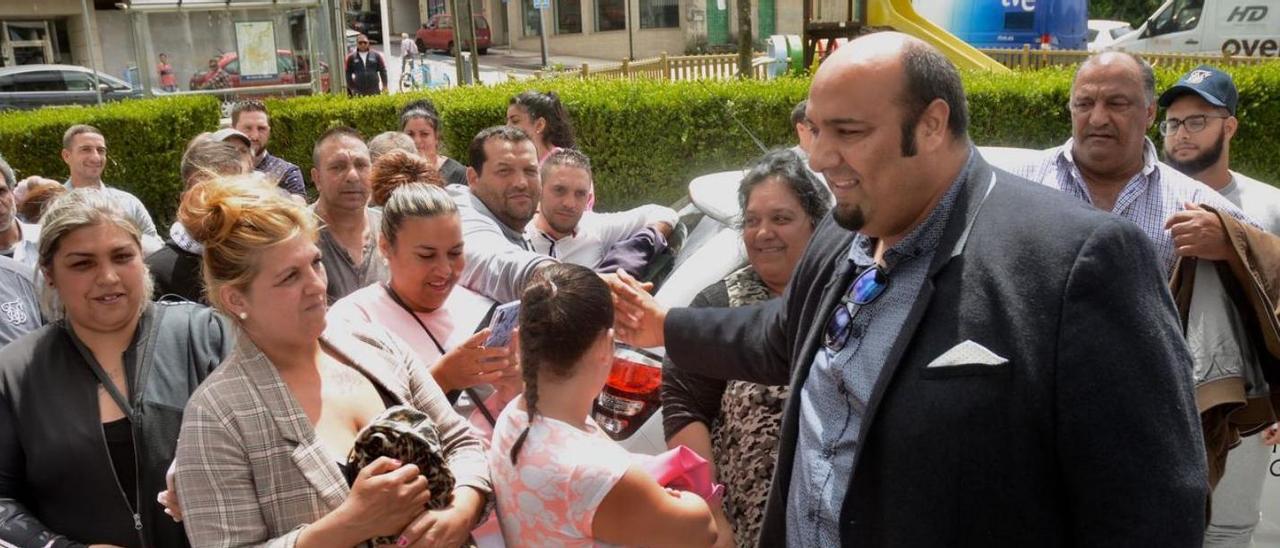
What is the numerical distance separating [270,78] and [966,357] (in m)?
16.7

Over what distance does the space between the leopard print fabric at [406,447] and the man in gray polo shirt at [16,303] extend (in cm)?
223

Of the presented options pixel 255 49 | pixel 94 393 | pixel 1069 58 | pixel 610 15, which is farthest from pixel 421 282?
pixel 610 15

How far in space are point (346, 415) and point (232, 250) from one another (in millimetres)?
464

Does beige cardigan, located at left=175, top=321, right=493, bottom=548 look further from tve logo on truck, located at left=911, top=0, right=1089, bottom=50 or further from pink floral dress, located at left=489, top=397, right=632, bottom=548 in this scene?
tve logo on truck, located at left=911, top=0, right=1089, bottom=50

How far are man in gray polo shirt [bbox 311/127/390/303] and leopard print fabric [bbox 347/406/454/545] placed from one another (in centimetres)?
207

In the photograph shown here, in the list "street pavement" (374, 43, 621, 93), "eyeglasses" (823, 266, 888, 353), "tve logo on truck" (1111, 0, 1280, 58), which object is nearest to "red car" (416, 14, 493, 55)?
"street pavement" (374, 43, 621, 93)

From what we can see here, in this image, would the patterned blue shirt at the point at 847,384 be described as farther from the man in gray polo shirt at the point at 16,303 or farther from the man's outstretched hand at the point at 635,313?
the man in gray polo shirt at the point at 16,303

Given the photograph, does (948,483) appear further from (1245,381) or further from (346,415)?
(1245,381)

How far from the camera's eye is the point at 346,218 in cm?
474

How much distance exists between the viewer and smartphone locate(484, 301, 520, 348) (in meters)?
2.97

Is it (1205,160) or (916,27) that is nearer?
(1205,160)

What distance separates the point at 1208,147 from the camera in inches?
164

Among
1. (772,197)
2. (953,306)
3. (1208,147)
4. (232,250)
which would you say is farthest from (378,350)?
(1208,147)

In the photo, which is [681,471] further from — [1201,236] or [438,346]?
[1201,236]
